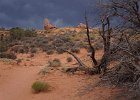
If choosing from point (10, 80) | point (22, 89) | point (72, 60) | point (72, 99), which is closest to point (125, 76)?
Result: point (72, 99)

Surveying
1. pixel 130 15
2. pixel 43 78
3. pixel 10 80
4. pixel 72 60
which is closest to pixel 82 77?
pixel 43 78

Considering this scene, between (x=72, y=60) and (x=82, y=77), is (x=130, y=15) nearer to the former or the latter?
(x=82, y=77)

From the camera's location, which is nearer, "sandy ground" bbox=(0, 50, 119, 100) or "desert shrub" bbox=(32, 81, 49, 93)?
"sandy ground" bbox=(0, 50, 119, 100)

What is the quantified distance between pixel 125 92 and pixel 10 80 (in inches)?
361

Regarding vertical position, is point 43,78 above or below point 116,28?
below

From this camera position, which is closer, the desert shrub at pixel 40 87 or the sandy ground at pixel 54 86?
the sandy ground at pixel 54 86

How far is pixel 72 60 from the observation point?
29.2 metres

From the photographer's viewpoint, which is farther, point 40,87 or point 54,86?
point 54,86

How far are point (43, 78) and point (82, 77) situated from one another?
7.49 feet

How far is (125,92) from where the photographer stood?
15.3m

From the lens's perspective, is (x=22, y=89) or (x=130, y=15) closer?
(x=130, y=15)

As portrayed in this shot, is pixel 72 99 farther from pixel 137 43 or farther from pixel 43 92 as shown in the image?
pixel 137 43

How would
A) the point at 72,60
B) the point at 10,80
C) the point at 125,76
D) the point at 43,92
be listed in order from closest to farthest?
the point at 125,76 < the point at 43,92 < the point at 10,80 < the point at 72,60

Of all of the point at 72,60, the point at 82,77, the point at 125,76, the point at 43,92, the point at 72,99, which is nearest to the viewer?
the point at 125,76
